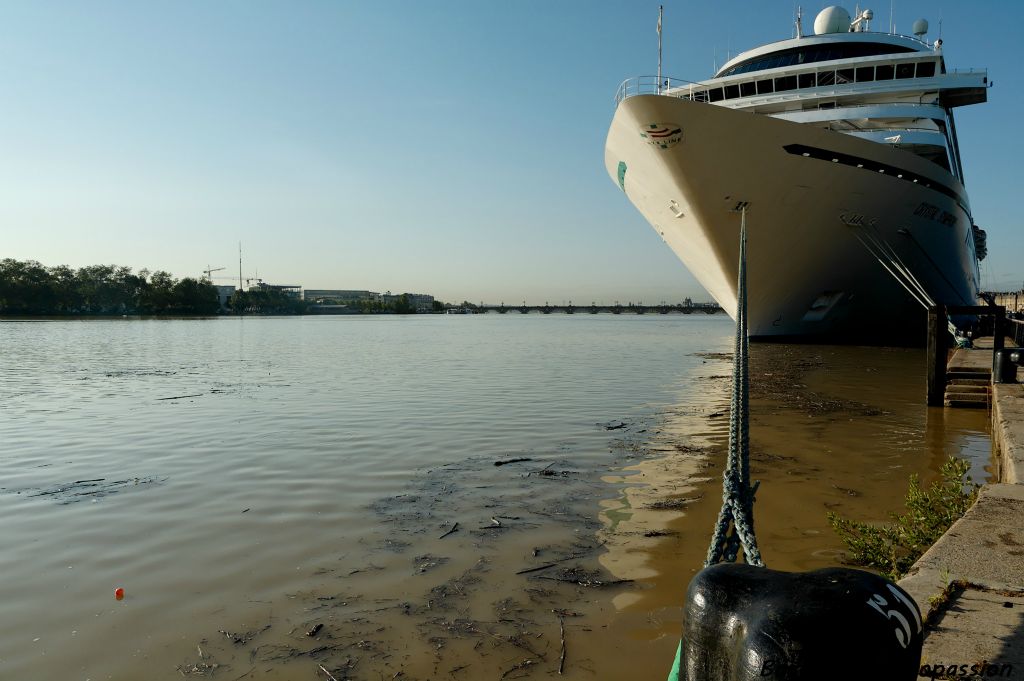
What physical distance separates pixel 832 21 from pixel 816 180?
592 inches

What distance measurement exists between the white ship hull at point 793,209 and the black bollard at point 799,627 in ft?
49.0

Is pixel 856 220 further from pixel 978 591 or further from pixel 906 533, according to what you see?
pixel 978 591

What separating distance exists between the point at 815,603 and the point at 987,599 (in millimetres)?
1532

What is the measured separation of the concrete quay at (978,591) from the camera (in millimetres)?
2088

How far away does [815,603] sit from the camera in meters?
1.59

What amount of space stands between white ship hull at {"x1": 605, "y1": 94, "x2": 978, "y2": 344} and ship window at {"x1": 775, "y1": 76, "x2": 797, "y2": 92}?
247 inches

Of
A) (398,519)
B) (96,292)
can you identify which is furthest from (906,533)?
(96,292)

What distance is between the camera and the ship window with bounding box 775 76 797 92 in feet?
76.4

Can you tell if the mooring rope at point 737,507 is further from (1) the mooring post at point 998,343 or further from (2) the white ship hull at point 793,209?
(2) the white ship hull at point 793,209

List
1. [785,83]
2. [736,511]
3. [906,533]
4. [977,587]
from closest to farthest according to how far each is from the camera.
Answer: [736,511], [977,587], [906,533], [785,83]

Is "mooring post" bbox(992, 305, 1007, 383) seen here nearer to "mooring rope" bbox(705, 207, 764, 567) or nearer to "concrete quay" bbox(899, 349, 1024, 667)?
"concrete quay" bbox(899, 349, 1024, 667)

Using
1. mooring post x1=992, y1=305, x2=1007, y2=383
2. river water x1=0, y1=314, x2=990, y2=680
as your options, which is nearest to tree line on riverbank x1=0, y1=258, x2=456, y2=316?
river water x1=0, y1=314, x2=990, y2=680

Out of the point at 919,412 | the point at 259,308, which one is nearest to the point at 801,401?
the point at 919,412

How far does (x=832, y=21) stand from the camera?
27375mm
